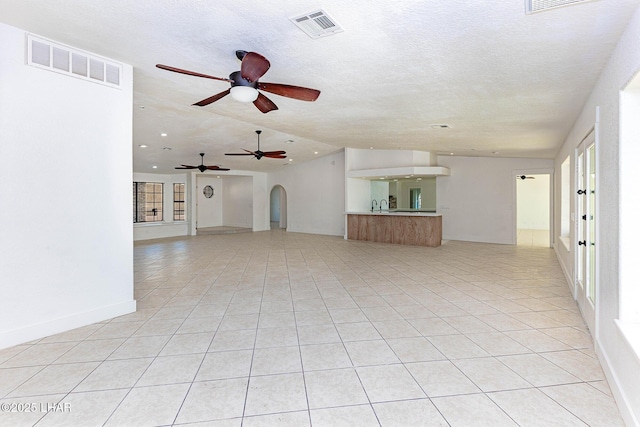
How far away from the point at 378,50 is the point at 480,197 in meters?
7.97

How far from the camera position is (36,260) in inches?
116

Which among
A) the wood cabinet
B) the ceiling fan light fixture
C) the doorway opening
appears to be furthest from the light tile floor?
the doorway opening

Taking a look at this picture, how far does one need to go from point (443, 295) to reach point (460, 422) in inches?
103

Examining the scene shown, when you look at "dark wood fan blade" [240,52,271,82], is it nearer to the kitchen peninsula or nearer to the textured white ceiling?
the textured white ceiling

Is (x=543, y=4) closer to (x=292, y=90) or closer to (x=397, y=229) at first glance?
(x=292, y=90)

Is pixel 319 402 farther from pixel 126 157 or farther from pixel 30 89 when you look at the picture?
pixel 30 89

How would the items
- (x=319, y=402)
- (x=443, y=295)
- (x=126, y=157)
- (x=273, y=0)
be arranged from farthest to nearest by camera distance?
(x=443, y=295), (x=126, y=157), (x=273, y=0), (x=319, y=402)

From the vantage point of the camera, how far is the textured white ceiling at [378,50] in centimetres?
226

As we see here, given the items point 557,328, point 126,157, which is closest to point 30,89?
point 126,157

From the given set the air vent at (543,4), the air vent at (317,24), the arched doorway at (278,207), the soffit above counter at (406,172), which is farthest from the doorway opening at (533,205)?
the air vent at (317,24)

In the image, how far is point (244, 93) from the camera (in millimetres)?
3049

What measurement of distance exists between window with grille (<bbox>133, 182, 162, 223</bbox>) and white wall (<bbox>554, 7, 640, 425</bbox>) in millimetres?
13657

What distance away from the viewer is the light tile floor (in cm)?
193

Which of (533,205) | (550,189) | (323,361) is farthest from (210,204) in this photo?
(533,205)
